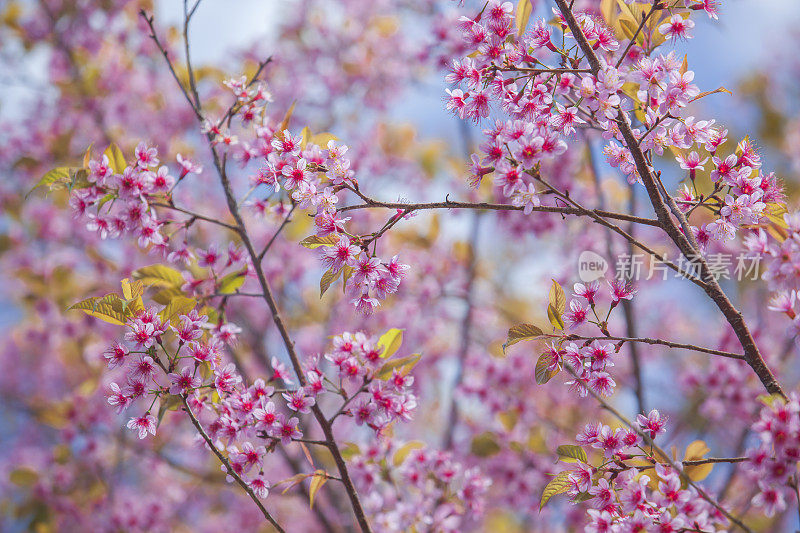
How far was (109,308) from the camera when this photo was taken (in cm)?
180

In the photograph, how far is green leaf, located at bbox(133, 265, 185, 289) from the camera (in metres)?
1.98

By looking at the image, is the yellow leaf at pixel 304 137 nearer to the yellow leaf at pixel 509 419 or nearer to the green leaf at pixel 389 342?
the green leaf at pixel 389 342

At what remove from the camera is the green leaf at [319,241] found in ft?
5.53

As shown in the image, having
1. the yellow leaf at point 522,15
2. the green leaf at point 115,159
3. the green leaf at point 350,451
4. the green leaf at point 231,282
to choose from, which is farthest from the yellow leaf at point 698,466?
the green leaf at point 115,159

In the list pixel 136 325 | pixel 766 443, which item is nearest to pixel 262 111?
pixel 136 325

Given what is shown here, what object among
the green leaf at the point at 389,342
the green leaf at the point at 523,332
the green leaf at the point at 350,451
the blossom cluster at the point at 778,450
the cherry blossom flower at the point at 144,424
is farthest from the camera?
the green leaf at the point at 350,451

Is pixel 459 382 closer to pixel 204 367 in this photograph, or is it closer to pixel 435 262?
pixel 435 262

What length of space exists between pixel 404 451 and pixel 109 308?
1362 millimetres

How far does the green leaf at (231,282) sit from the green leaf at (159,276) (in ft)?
0.51

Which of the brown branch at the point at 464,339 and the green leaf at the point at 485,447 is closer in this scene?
the green leaf at the point at 485,447

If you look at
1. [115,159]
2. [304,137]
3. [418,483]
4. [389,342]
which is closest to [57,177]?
[115,159]

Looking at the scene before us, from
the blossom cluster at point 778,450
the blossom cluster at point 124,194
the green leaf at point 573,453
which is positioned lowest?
the blossom cluster at point 778,450

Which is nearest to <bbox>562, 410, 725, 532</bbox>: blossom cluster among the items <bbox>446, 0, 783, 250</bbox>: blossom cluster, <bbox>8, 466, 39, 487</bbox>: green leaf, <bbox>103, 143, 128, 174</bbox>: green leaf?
<bbox>446, 0, 783, 250</bbox>: blossom cluster

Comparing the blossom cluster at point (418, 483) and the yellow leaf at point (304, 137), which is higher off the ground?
the yellow leaf at point (304, 137)
